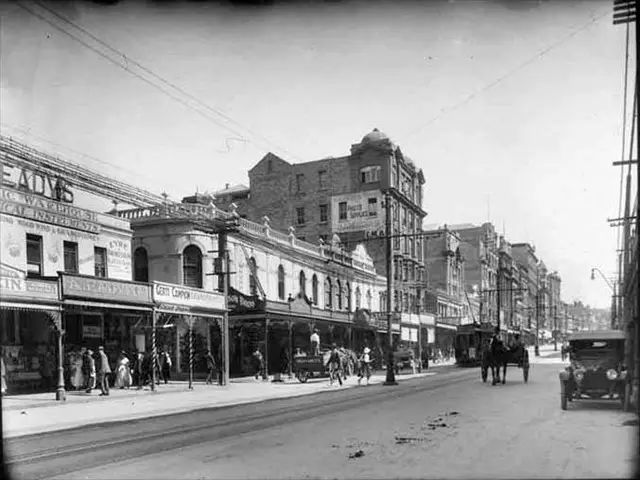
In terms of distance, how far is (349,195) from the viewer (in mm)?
27109

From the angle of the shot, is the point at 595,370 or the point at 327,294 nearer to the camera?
the point at 595,370

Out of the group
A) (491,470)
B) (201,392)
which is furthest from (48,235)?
(491,470)

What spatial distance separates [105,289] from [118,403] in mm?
4683

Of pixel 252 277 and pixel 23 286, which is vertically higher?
pixel 252 277

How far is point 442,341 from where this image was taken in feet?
206

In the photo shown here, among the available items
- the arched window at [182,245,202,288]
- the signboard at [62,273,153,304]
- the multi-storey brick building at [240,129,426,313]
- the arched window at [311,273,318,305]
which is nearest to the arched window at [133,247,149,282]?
the arched window at [182,245,202,288]

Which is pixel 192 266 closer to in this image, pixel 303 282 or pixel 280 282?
pixel 280 282

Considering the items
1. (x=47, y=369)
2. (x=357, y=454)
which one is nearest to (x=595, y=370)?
(x=357, y=454)

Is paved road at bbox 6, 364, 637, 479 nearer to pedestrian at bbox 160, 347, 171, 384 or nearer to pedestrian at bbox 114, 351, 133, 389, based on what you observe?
pedestrian at bbox 114, 351, 133, 389

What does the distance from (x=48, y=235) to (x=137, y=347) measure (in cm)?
661

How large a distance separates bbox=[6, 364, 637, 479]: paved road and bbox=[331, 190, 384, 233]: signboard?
42.4 ft

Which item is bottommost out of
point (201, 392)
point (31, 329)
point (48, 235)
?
point (201, 392)

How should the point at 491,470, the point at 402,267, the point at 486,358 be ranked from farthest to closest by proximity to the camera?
the point at 402,267
the point at 486,358
the point at 491,470

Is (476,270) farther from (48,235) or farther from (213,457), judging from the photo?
(213,457)
